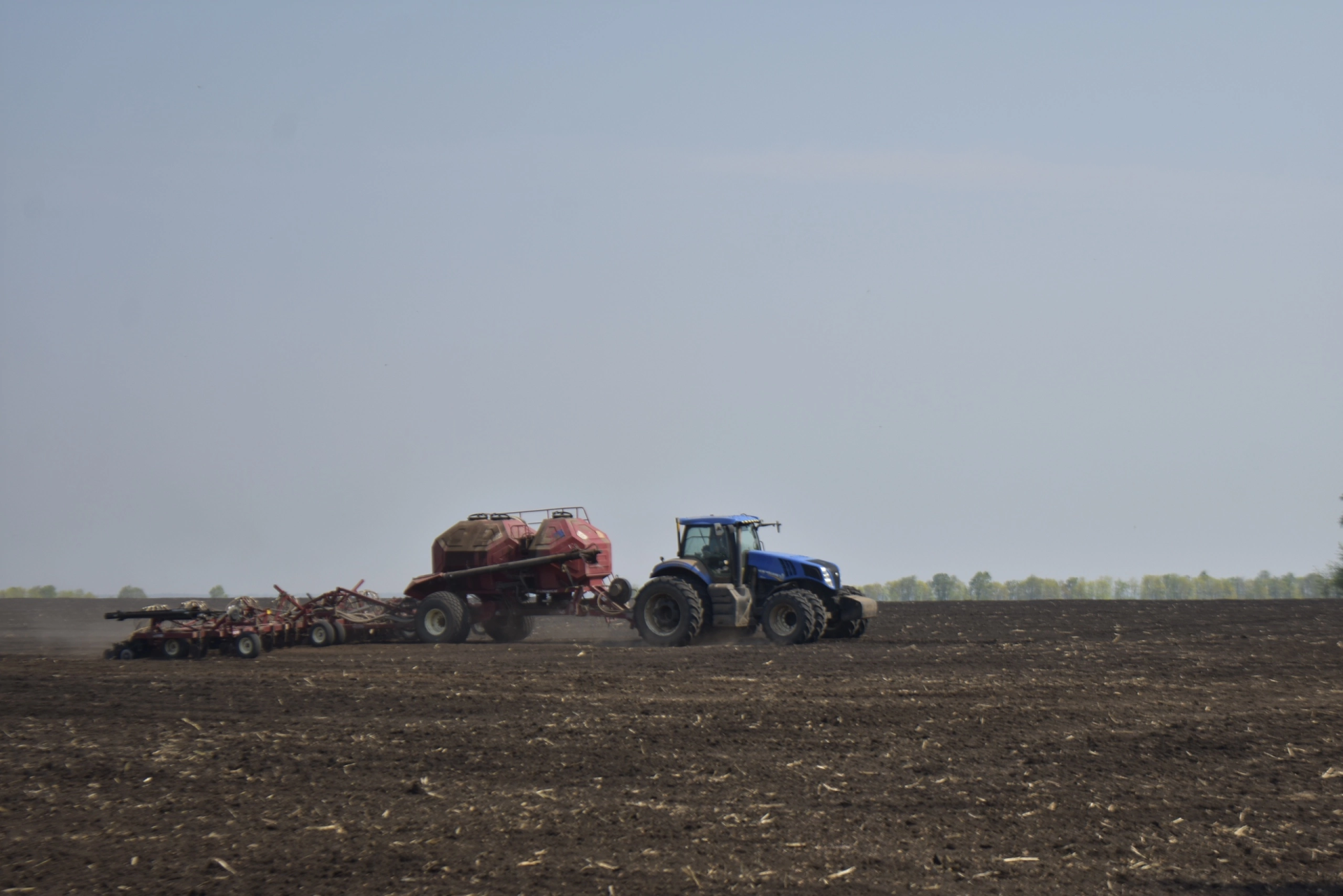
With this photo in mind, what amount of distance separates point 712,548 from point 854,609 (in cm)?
276

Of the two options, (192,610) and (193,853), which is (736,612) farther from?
(193,853)

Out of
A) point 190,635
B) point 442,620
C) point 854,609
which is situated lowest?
point 190,635

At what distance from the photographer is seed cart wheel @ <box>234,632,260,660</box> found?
19.0 metres

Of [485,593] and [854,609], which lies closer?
[854,609]

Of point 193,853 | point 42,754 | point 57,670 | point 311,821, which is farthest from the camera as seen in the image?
point 57,670

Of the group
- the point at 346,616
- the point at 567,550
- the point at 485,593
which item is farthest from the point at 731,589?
the point at 346,616

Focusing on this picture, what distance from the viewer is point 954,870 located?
644cm

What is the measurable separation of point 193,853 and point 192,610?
13.6 metres

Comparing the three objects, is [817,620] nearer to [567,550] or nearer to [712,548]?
[712,548]

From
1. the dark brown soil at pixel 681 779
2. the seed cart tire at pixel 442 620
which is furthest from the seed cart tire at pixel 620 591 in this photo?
the dark brown soil at pixel 681 779

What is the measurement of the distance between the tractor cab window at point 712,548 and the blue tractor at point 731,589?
0.04ft

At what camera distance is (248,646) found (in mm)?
19062

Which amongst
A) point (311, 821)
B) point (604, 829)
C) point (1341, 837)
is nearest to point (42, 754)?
point (311, 821)

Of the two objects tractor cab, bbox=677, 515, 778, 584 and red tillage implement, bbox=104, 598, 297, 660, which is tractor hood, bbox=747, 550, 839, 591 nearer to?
tractor cab, bbox=677, 515, 778, 584
